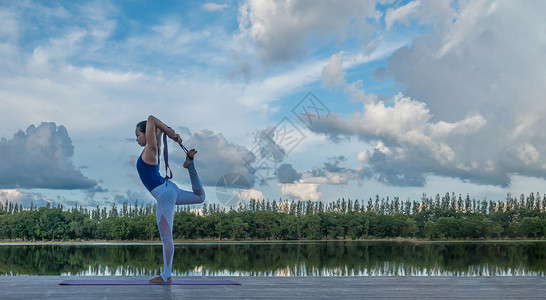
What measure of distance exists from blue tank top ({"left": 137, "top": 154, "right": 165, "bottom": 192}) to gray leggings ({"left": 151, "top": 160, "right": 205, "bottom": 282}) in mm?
110

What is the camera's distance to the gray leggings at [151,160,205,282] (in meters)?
12.7

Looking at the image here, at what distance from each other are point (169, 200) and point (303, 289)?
366cm

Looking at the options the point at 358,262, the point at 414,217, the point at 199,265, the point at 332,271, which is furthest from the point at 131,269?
the point at 414,217

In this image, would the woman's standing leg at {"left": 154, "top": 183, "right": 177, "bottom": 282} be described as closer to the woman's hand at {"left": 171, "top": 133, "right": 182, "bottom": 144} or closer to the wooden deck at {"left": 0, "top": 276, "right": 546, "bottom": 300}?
the woman's hand at {"left": 171, "top": 133, "right": 182, "bottom": 144}

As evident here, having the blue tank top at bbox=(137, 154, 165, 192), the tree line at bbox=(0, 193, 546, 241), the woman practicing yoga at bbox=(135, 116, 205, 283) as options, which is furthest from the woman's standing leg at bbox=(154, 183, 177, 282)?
the tree line at bbox=(0, 193, 546, 241)

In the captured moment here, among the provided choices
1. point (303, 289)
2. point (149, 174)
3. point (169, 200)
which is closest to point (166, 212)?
point (169, 200)

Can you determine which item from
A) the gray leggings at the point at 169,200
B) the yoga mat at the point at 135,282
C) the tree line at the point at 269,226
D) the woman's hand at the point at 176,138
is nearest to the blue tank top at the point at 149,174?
the gray leggings at the point at 169,200

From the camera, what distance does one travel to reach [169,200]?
1268cm

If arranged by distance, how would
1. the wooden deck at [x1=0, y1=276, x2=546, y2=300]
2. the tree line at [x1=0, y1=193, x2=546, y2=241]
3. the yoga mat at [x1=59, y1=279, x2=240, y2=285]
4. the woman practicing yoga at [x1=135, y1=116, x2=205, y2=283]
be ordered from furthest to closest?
the tree line at [x1=0, y1=193, x2=546, y2=241] → the woman practicing yoga at [x1=135, y1=116, x2=205, y2=283] → the yoga mat at [x1=59, y1=279, x2=240, y2=285] → the wooden deck at [x1=0, y1=276, x2=546, y2=300]

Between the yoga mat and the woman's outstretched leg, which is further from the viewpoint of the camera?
the woman's outstretched leg

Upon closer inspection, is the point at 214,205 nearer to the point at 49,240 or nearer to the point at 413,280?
the point at 49,240

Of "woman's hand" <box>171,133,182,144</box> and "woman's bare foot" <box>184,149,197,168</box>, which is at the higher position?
"woman's hand" <box>171,133,182,144</box>

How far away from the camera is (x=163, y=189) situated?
12.7 metres

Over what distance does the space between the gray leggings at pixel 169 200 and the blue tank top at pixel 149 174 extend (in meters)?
0.11
